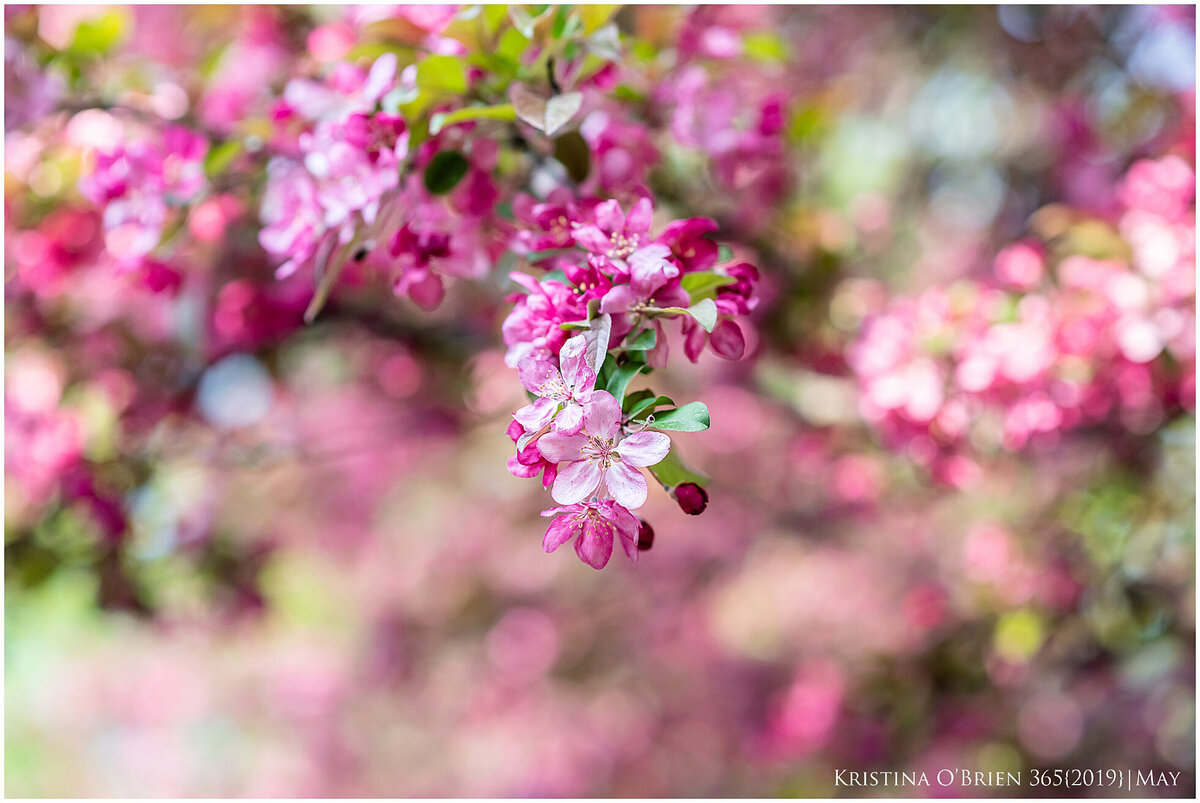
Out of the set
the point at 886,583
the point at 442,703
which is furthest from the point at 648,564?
the point at 442,703

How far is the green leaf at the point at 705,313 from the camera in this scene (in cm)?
54

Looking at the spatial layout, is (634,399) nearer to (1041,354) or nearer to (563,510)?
(563,510)

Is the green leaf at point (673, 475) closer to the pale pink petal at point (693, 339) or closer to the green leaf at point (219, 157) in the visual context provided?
the pale pink petal at point (693, 339)

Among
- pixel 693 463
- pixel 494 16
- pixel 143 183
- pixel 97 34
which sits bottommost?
pixel 693 463

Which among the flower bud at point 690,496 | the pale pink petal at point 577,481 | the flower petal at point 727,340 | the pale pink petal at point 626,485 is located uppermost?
the flower petal at point 727,340

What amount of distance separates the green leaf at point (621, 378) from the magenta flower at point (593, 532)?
73 mm

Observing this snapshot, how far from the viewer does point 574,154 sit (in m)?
0.77

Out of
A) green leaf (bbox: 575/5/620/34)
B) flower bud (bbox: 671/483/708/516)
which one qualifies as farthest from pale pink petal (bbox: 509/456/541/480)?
green leaf (bbox: 575/5/620/34)

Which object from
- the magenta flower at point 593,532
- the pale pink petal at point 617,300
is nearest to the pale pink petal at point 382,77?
the pale pink petal at point 617,300

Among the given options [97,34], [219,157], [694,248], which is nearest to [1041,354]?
[694,248]

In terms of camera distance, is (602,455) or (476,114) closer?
(602,455)

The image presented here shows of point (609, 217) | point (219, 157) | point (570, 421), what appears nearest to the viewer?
point (570, 421)

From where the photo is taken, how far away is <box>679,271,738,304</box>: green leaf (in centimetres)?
62

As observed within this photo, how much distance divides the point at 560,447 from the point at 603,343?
3.0 inches
